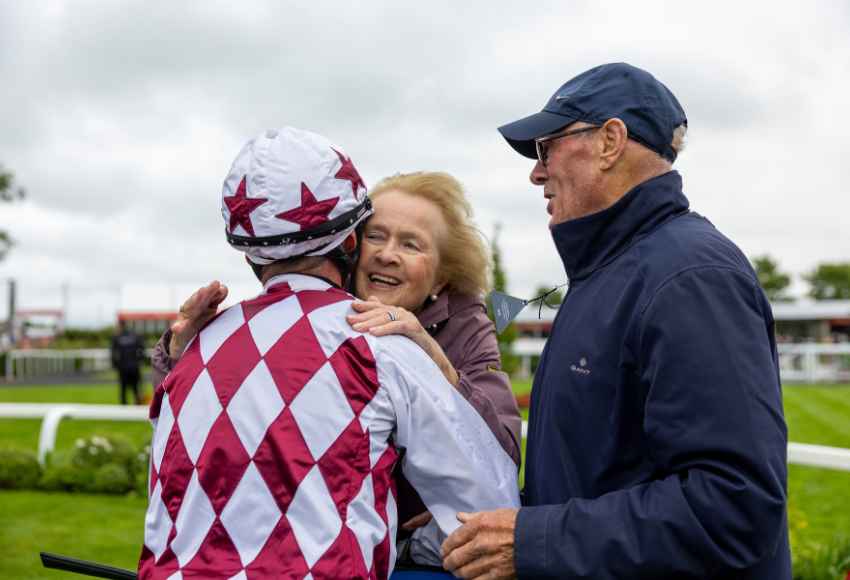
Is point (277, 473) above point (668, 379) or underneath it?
underneath

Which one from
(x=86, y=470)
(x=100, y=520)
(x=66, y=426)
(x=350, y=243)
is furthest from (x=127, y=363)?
(x=350, y=243)

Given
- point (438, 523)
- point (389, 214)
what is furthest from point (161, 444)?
point (389, 214)

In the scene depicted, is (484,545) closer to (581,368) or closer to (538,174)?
(581,368)

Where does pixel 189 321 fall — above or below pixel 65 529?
above

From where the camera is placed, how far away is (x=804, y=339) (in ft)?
174

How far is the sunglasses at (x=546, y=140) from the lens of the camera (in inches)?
74.4

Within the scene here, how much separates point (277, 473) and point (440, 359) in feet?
1.91

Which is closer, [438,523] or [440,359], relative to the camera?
[438,523]

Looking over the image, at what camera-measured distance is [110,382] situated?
2497 cm

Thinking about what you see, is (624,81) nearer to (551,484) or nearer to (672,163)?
(672,163)

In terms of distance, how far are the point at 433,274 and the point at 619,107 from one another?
100 cm

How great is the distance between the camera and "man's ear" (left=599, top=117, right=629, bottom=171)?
1848 mm

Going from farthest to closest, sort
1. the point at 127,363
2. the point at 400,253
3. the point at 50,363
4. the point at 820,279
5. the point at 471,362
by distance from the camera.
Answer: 1. the point at 820,279
2. the point at 50,363
3. the point at 127,363
4. the point at 400,253
5. the point at 471,362

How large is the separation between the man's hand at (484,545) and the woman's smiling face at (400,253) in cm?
101
